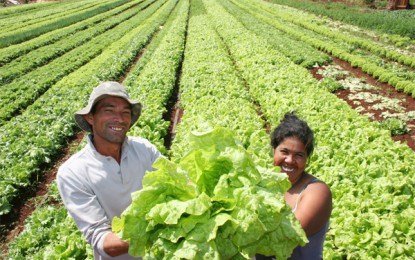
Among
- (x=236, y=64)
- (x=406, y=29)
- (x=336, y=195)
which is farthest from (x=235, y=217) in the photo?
(x=406, y=29)

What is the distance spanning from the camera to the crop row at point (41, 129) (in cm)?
815

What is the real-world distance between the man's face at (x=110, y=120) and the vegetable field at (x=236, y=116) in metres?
0.81

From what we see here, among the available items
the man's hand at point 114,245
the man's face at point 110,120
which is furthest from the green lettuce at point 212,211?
the man's face at point 110,120

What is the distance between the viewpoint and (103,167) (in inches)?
121

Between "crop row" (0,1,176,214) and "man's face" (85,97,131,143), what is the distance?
548 centimetres

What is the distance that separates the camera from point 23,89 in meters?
15.2

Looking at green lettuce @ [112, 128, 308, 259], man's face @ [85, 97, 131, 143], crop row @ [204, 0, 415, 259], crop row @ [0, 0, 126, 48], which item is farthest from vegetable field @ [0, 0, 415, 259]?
crop row @ [0, 0, 126, 48]

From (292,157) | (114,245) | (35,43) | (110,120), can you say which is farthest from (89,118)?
(35,43)

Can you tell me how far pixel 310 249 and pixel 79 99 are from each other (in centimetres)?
1187

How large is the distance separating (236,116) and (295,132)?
17.5ft

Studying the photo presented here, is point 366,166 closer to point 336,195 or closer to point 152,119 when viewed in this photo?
point 336,195

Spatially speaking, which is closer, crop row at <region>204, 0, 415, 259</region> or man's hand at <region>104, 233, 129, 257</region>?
man's hand at <region>104, 233, 129, 257</region>

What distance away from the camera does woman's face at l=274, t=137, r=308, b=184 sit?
307 centimetres

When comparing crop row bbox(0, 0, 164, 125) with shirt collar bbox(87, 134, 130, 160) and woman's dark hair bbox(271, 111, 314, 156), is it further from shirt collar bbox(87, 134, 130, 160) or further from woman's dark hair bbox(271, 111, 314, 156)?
woman's dark hair bbox(271, 111, 314, 156)
